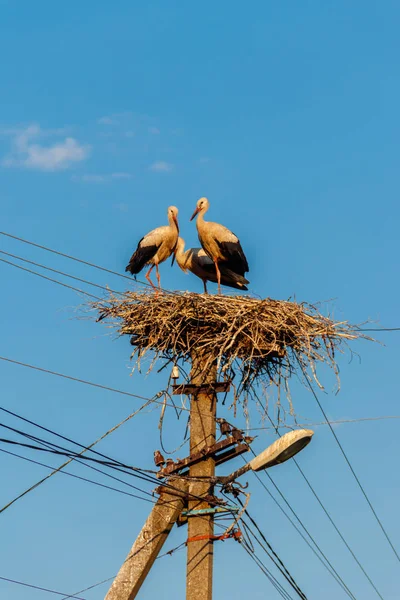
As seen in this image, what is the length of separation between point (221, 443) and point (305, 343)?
71.5 inches

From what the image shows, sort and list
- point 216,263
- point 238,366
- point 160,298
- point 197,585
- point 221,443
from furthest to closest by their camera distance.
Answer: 1. point 216,263
2. point 160,298
3. point 238,366
4. point 221,443
5. point 197,585

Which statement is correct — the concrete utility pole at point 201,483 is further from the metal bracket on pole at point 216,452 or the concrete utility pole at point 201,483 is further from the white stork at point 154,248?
the white stork at point 154,248

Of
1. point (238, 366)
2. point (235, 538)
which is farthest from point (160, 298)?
point (235, 538)

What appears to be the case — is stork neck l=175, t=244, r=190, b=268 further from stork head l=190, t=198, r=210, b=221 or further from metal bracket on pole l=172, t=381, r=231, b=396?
metal bracket on pole l=172, t=381, r=231, b=396

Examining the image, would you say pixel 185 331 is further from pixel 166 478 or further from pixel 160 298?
pixel 166 478

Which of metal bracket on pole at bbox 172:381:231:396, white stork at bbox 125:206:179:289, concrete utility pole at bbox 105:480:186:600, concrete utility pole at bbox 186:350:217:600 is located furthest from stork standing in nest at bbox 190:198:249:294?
concrete utility pole at bbox 105:480:186:600

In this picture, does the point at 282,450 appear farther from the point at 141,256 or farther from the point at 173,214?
the point at 173,214

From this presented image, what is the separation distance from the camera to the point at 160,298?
36.1ft

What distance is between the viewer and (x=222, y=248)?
550 inches

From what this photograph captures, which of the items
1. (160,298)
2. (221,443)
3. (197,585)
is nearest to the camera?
(197,585)

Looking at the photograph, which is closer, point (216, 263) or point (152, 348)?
point (152, 348)

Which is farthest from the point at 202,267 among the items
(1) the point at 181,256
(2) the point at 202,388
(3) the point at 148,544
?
(3) the point at 148,544

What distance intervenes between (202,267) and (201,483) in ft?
19.1

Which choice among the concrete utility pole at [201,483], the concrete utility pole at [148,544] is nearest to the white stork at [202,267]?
the concrete utility pole at [201,483]
